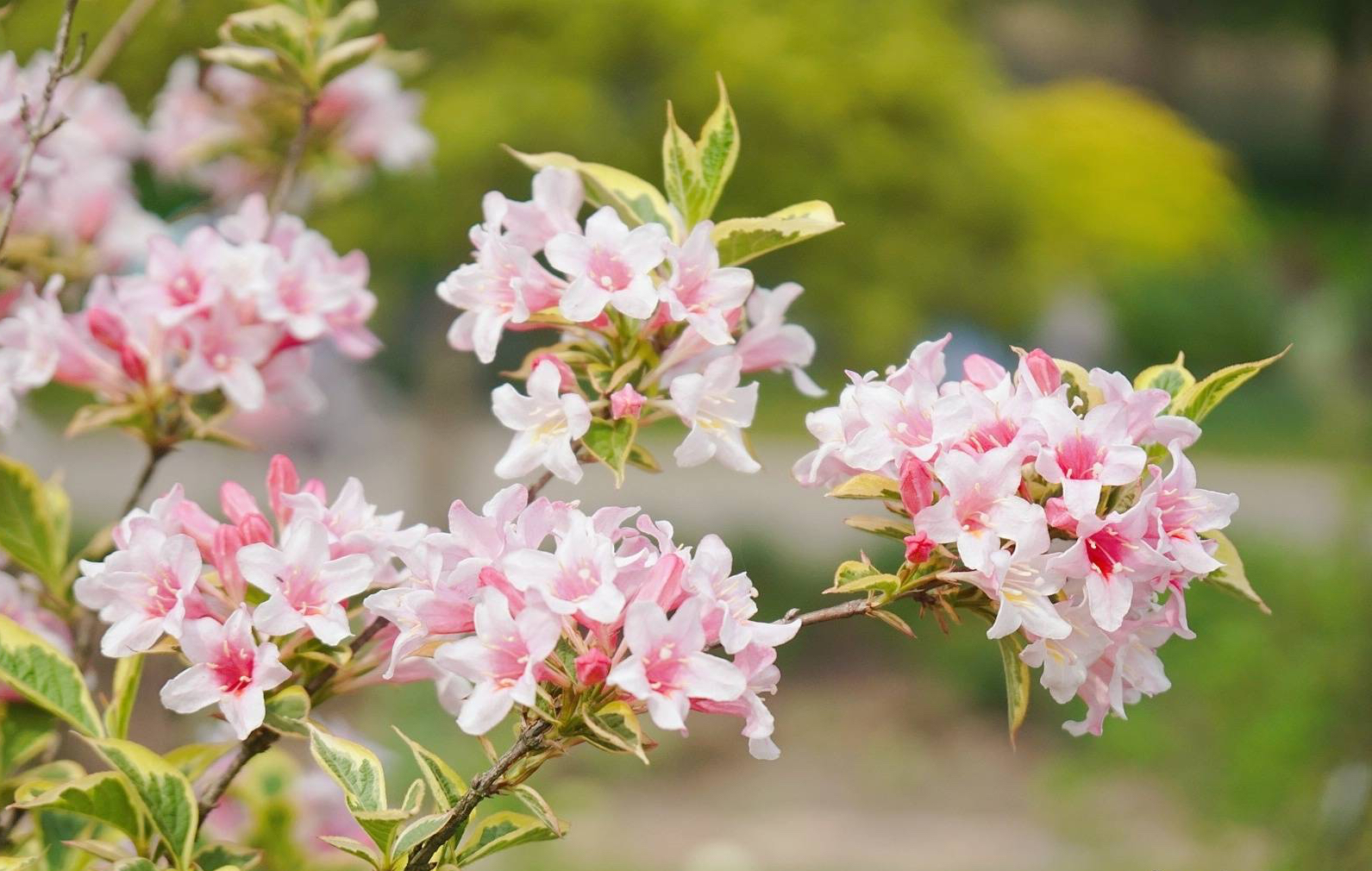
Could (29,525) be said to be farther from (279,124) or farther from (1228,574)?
(1228,574)

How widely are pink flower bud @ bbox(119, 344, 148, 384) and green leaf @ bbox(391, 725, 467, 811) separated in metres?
0.55

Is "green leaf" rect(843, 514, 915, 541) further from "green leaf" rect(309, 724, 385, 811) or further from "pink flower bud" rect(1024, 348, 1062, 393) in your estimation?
"green leaf" rect(309, 724, 385, 811)

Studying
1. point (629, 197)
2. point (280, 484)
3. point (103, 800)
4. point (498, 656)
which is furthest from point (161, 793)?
point (629, 197)

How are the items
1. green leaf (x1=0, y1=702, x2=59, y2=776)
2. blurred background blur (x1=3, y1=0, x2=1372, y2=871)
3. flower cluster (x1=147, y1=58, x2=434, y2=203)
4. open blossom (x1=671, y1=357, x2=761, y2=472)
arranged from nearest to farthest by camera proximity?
open blossom (x1=671, y1=357, x2=761, y2=472) < green leaf (x1=0, y1=702, x2=59, y2=776) < flower cluster (x1=147, y1=58, x2=434, y2=203) < blurred background blur (x1=3, y1=0, x2=1372, y2=871)

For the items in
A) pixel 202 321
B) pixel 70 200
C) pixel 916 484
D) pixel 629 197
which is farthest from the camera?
pixel 70 200

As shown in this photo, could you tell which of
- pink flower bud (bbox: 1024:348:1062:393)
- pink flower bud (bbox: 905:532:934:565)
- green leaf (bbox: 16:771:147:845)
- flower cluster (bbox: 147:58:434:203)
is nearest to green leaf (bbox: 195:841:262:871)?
green leaf (bbox: 16:771:147:845)

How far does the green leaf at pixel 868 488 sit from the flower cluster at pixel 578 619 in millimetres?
110

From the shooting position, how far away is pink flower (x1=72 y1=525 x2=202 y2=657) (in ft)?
3.24

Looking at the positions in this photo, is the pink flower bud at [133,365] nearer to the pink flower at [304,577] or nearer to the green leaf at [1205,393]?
the pink flower at [304,577]

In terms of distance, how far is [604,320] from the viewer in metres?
1.13

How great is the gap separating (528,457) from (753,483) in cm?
1069

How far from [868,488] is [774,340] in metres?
0.23

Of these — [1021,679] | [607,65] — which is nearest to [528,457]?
[1021,679]

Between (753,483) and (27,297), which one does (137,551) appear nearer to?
(27,297)
